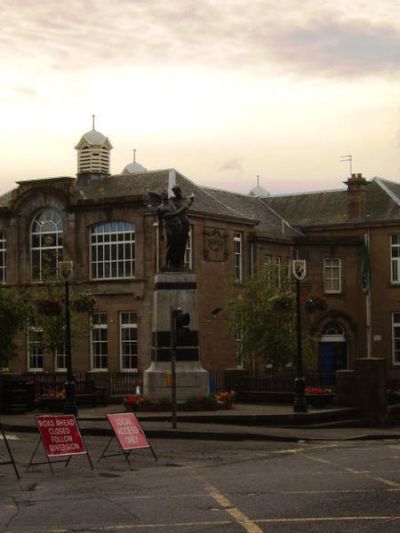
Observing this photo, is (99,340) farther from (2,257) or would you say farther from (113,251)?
(2,257)

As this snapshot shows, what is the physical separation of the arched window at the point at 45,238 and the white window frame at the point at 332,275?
576 inches

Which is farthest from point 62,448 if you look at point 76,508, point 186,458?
point 76,508

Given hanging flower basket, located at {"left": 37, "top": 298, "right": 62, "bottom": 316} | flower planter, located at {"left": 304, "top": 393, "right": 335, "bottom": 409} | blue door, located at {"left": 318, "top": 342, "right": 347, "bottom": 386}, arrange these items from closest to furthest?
flower planter, located at {"left": 304, "top": 393, "right": 335, "bottom": 409}, hanging flower basket, located at {"left": 37, "top": 298, "right": 62, "bottom": 316}, blue door, located at {"left": 318, "top": 342, "right": 347, "bottom": 386}

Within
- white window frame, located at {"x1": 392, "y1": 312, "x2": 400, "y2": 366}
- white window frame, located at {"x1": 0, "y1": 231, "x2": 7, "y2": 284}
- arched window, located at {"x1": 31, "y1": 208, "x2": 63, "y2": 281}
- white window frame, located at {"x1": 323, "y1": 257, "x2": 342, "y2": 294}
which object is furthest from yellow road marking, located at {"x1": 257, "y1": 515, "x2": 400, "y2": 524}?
white window frame, located at {"x1": 323, "y1": 257, "x2": 342, "y2": 294}

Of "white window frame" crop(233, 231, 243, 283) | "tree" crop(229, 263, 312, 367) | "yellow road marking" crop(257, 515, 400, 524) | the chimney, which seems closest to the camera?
"yellow road marking" crop(257, 515, 400, 524)

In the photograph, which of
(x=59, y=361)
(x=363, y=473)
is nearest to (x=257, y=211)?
(x=59, y=361)

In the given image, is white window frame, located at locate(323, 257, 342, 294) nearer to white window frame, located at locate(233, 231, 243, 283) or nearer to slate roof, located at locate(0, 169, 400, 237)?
slate roof, located at locate(0, 169, 400, 237)

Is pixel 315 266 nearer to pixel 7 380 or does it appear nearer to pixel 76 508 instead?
pixel 7 380

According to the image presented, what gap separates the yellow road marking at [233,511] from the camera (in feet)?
43.2

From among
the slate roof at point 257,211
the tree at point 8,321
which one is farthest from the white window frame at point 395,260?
the tree at point 8,321

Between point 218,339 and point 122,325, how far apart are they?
4.53 m

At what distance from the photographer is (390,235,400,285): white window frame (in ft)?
202

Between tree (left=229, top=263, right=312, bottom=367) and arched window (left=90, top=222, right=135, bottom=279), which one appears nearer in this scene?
tree (left=229, top=263, right=312, bottom=367)

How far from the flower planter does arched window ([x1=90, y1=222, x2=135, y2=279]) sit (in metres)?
20.2
